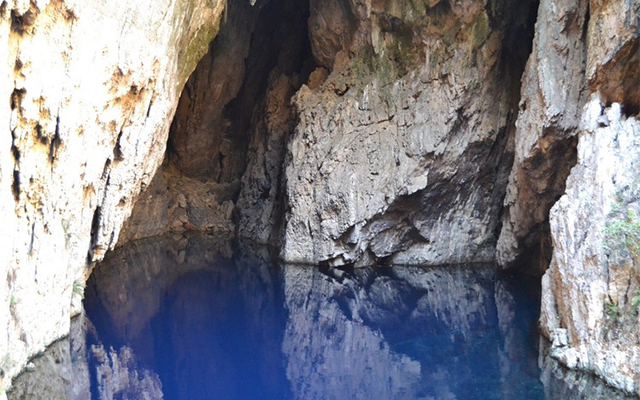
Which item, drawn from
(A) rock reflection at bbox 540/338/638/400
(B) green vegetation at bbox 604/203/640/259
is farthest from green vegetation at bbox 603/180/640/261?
(A) rock reflection at bbox 540/338/638/400

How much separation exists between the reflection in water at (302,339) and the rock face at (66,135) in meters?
1.02

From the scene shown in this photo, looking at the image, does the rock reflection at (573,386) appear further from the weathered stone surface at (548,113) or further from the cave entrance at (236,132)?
the cave entrance at (236,132)

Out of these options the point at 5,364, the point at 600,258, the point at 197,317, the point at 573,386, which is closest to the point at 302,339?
the point at 197,317

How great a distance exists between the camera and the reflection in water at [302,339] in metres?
7.46

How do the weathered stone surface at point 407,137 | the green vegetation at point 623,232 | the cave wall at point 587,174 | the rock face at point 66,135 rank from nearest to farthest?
the rock face at point 66,135 < the green vegetation at point 623,232 < the cave wall at point 587,174 < the weathered stone surface at point 407,137

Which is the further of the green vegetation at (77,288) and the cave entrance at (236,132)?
the cave entrance at (236,132)

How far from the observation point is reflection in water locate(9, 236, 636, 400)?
746 centimetres

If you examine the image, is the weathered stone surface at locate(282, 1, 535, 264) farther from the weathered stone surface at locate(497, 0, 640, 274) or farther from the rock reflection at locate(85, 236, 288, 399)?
the rock reflection at locate(85, 236, 288, 399)

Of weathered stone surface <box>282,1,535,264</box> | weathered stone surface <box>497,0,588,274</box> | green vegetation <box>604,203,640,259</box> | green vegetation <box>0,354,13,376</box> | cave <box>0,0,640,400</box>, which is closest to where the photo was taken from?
green vegetation <box>0,354,13,376</box>

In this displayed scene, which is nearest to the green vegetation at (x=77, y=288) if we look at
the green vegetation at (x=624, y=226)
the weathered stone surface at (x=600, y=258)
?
the weathered stone surface at (x=600, y=258)

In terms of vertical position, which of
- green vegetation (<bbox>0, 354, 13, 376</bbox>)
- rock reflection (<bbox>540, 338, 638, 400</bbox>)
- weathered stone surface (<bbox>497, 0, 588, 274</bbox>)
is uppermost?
weathered stone surface (<bbox>497, 0, 588, 274</bbox>)

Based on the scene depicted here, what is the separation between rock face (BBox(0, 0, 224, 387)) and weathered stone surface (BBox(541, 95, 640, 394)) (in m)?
7.08

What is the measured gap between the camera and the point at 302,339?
395 inches

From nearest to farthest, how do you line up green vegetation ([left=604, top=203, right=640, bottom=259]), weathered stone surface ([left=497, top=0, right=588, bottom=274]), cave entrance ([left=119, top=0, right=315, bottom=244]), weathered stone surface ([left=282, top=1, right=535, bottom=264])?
green vegetation ([left=604, top=203, right=640, bottom=259]) < weathered stone surface ([left=497, top=0, right=588, bottom=274]) < weathered stone surface ([left=282, top=1, right=535, bottom=264]) < cave entrance ([left=119, top=0, right=315, bottom=244])
